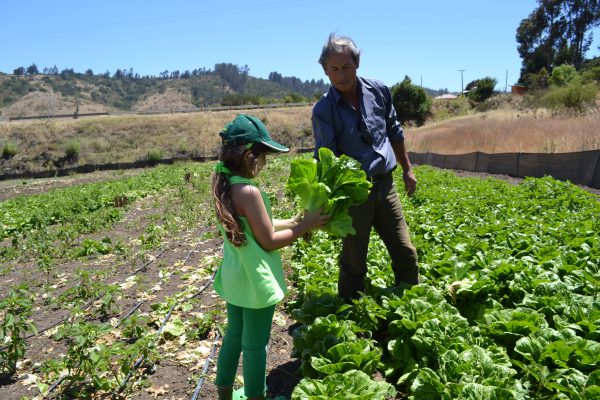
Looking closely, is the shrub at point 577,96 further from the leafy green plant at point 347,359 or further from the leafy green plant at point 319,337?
the leafy green plant at point 347,359

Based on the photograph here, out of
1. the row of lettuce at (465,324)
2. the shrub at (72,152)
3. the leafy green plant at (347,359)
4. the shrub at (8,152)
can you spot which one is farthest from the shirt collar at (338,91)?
the shrub at (8,152)

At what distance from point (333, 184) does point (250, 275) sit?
33.8 inches

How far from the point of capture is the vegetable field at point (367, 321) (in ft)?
8.35

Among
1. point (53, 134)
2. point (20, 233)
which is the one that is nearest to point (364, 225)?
point (20, 233)

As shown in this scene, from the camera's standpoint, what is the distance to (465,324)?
3.09 m

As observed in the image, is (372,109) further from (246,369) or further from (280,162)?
(280,162)

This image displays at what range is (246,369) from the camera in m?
2.78

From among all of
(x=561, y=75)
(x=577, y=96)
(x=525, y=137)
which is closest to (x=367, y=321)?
(x=525, y=137)

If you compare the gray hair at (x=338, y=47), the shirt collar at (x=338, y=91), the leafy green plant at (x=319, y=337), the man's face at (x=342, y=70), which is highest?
the gray hair at (x=338, y=47)

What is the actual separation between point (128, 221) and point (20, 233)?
2.78 metres

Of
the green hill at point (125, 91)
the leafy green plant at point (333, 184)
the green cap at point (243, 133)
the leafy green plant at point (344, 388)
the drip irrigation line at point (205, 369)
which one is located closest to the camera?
the leafy green plant at point (344, 388)

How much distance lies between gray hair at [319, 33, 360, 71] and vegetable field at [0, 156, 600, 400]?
1.85 m

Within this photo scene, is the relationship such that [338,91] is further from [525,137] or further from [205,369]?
[525,137]

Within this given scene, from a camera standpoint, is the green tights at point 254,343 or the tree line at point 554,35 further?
the tree line at point 554,35
